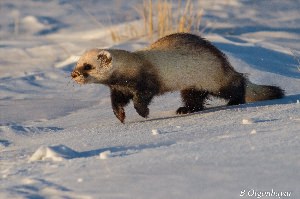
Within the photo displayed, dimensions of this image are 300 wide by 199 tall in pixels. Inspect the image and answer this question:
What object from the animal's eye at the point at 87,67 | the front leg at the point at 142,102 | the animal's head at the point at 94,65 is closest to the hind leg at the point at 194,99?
the front leg at the point at 142,102

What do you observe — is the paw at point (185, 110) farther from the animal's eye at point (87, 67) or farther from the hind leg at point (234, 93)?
the animal's eye at point (87, 67)

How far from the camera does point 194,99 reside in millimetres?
4781

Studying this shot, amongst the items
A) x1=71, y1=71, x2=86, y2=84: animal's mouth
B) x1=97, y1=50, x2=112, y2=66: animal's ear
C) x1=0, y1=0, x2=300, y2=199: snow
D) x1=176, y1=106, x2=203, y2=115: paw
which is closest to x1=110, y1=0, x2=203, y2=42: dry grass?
x1=0, y1=0, x2=300, y2=199: snow

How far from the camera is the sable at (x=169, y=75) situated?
180 inches

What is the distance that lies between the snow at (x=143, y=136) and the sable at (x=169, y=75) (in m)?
0.14

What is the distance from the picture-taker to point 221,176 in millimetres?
2508

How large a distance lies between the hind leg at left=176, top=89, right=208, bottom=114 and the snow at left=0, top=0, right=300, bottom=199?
0.11m

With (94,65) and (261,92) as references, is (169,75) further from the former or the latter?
(261,92)

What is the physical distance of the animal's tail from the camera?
482cm

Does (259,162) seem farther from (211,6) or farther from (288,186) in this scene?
(211,6)

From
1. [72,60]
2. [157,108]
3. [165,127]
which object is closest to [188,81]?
[157,108]

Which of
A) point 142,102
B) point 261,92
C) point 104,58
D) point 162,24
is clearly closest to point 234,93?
point 261,92

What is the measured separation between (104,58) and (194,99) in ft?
2.21

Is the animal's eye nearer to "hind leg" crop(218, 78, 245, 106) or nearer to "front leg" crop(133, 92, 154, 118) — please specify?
"front leg" crop(133, 92, 154, 118)
